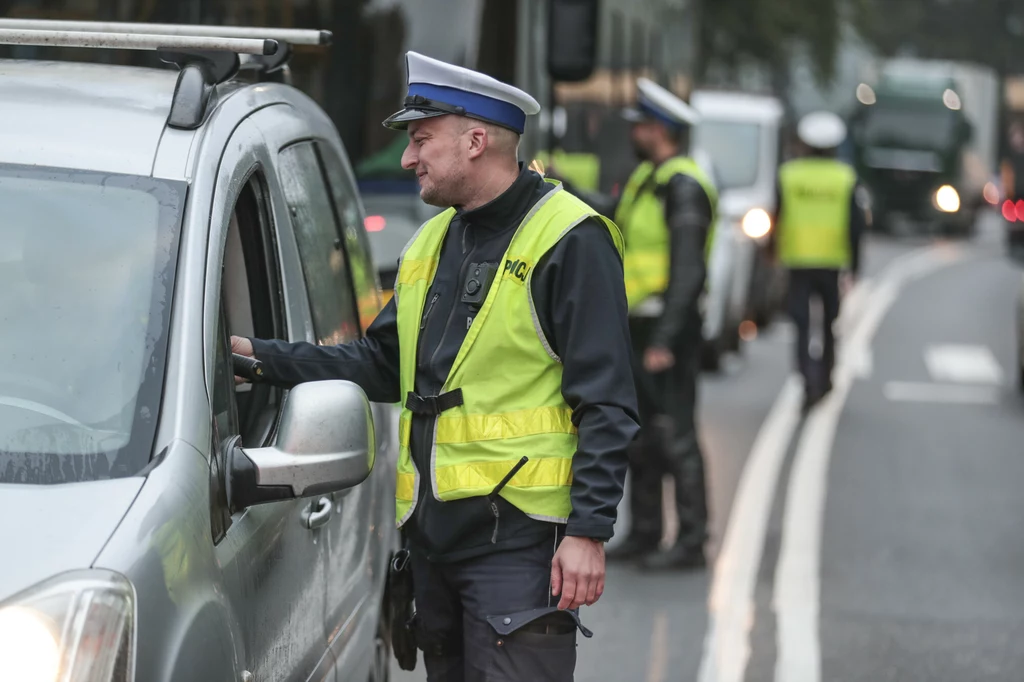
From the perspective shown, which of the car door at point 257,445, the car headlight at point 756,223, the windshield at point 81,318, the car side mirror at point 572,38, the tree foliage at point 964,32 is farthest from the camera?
the tree foliage at point 964,32

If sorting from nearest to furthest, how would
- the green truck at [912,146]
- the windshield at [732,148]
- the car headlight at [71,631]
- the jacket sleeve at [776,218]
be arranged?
the car headlight at [71,631]
the jacket sleeve at [776,218]
the windshield at [732,148]
the green truck at [912,146]

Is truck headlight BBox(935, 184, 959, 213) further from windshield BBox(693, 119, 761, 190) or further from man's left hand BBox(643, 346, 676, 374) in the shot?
man's left hand BBox(643, 346, 676, 374)

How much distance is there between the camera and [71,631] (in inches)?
103

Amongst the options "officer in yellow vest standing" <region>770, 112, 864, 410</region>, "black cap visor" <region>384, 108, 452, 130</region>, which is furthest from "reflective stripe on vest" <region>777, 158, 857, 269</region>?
"black cap visor" <region>384, 108, 452, 130</region>

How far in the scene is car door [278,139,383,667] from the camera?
13.5 feet

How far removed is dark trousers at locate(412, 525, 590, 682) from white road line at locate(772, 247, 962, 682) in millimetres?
2852

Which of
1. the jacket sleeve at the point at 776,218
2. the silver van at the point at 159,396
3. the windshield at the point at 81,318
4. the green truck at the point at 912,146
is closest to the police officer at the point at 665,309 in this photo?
the silver van at the point at 159,396

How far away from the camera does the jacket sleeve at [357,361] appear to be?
3891 millimetres

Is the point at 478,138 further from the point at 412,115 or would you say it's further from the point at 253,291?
the point at 253,291

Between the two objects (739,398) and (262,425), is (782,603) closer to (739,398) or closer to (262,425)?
(262,425)

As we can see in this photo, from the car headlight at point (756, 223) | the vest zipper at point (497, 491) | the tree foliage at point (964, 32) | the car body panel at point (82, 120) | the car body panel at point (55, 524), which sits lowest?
the vest zipper at point (497, 491)

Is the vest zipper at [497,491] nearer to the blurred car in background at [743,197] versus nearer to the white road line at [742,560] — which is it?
the white road line at [742,560]

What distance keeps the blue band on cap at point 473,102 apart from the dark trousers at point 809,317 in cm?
958

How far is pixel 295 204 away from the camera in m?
4.20
